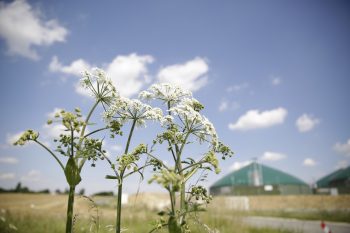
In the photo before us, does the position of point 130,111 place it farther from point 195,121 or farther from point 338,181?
point 338,181

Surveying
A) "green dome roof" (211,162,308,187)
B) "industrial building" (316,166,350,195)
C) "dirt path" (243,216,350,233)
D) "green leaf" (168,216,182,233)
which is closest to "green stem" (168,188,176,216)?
"green leaf" (168,216,182,233)

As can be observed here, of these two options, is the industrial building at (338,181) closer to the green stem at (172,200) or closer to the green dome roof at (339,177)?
the green dome roof at (339,177)

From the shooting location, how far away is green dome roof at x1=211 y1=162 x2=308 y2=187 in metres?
77.3

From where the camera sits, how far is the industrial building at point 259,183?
213 ft

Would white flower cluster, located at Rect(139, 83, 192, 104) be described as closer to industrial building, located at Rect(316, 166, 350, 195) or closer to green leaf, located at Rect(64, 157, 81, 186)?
green leaf, located at Rect(64, 157, 81, 186)

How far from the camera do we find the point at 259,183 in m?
72.5

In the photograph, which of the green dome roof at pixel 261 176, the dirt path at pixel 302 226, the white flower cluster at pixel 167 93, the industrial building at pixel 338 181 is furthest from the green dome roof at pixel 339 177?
the white flower cluster at pixel 167 93

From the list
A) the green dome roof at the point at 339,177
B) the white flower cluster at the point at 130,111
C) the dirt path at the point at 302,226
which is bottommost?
the dirt path at the point at 302,226

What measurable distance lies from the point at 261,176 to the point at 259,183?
823cm

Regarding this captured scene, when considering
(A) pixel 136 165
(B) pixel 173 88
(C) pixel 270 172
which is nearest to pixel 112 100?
(B) pixel 173 88

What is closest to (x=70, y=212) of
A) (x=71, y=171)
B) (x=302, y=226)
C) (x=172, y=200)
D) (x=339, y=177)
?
(x=71, y=171)

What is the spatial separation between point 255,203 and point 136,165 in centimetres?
4396

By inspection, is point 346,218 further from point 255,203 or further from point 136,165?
point 136,165

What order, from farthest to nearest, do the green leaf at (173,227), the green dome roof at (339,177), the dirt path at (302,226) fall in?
the green dome roof at (339,177), the dirt path at (302,226), the green leaf at (173,227)
